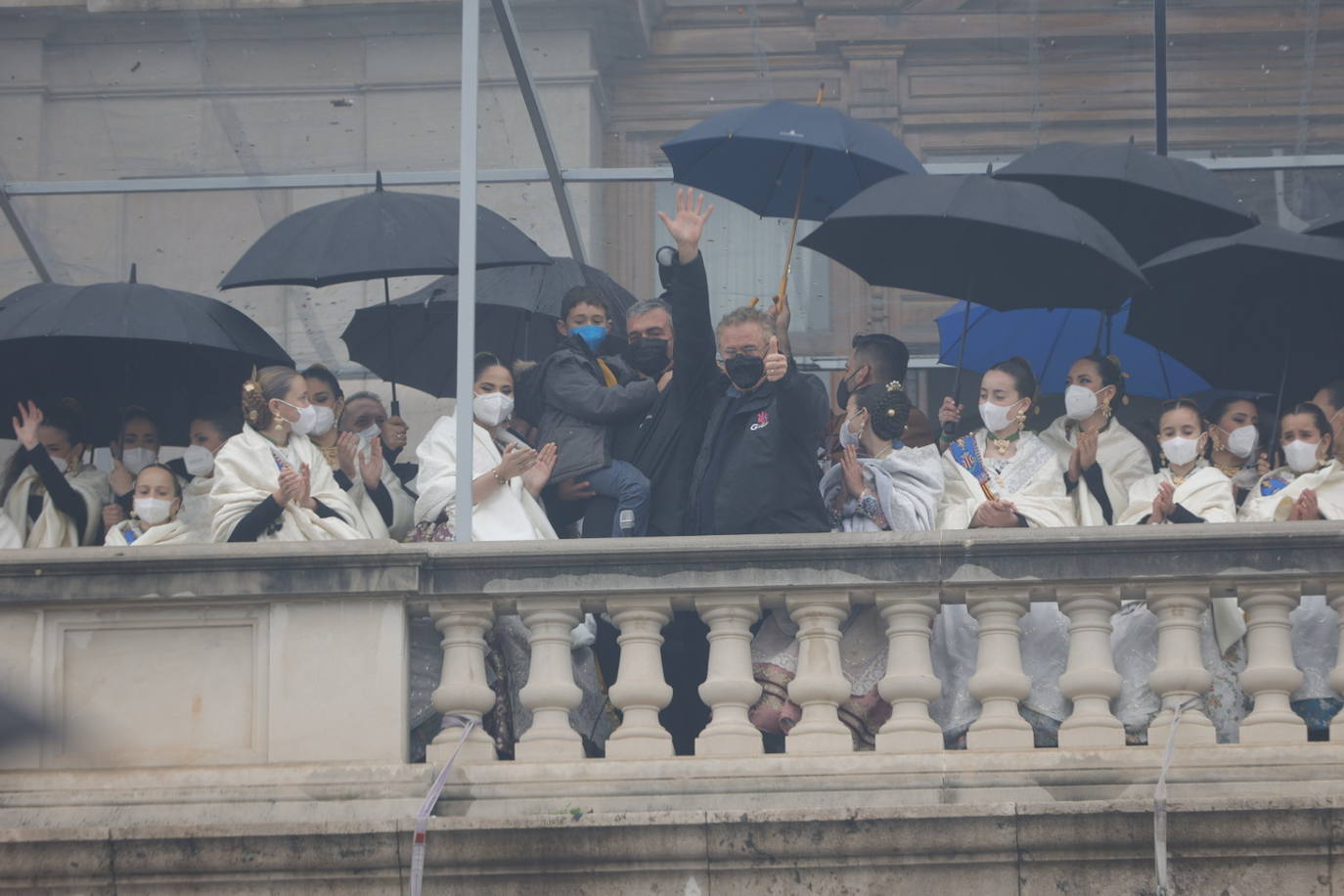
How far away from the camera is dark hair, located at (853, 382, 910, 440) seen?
1002 cm

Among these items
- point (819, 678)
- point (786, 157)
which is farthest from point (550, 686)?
point (786, 157)

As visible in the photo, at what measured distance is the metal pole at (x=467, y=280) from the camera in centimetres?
952

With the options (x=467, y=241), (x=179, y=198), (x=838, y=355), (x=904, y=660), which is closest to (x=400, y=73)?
(x=179, y=198)

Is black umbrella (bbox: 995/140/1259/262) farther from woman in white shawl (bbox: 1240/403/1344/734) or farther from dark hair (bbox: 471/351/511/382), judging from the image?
dark hair (bbox: 471/351/511/382)

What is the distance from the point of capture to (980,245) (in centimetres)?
1043

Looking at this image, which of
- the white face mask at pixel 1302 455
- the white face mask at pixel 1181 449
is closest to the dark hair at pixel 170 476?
the white face mask at pixel 1181 449

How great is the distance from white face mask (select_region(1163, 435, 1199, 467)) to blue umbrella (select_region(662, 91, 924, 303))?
67.5 inches

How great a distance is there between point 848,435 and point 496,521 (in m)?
1.44

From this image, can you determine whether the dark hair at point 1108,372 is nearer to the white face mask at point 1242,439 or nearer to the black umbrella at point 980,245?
the black umbrella at point 980,245

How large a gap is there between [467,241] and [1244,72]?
5.30 metres

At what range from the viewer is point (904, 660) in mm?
9109

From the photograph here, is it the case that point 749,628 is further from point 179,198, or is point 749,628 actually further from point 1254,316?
point 179,198

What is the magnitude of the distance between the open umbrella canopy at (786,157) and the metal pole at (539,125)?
120 cm

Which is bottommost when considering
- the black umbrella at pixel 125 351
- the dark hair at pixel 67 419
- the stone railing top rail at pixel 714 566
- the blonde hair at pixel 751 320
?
the stone railing top rail at pixel 714 566
